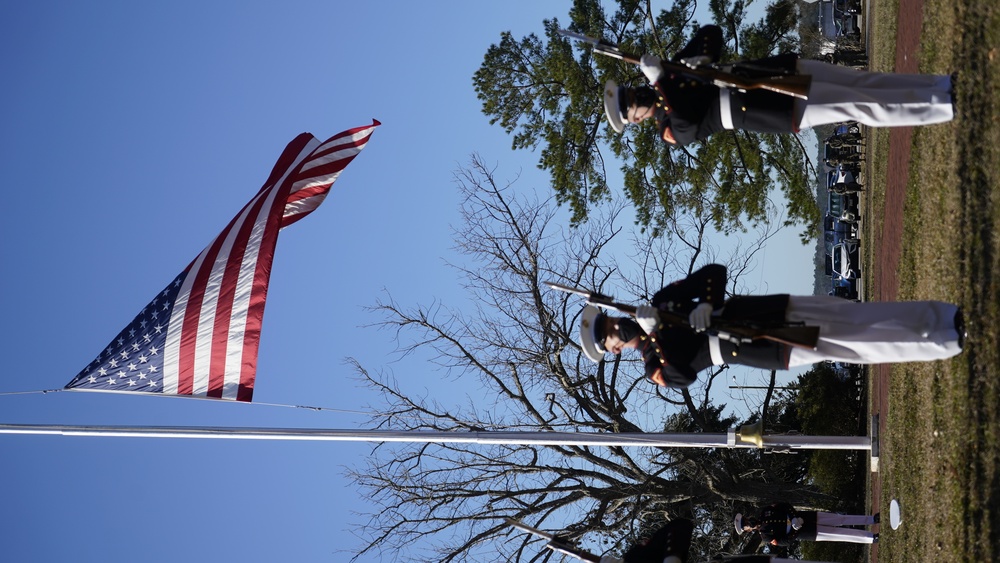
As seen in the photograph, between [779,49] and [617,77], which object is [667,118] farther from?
[779,49]

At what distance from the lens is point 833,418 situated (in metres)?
23.0

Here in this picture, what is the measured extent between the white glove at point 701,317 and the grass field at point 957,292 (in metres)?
2.46

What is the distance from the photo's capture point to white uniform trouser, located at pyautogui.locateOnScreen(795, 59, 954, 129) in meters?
7.34

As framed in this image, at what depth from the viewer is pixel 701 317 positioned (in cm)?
725

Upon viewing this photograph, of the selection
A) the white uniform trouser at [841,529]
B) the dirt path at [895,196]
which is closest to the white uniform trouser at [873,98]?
the dirt path at [895,196]

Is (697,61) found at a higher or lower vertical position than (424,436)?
higher

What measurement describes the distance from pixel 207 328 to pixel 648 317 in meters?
5.19

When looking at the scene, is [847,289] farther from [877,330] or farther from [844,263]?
[877,330]

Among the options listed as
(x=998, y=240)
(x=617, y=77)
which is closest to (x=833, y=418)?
(x=617, y=77)

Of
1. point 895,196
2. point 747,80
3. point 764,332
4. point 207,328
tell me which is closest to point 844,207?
point 895,196

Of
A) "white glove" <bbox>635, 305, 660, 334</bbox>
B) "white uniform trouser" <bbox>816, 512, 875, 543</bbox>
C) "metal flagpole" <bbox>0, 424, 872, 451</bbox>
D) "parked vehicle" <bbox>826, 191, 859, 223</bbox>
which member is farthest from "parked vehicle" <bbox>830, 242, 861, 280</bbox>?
"white glove" <bbox>635, 305, 660, 334</bbox>

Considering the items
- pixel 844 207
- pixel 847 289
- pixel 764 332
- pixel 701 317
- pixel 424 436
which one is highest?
pixel 844 207

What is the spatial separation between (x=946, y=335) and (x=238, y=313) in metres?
7.13

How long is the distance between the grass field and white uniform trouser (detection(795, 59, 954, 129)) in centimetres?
64
